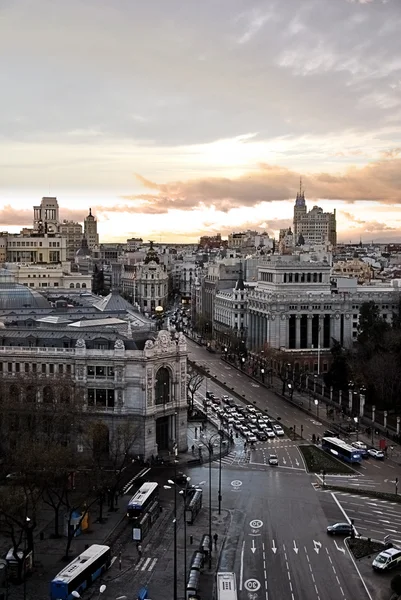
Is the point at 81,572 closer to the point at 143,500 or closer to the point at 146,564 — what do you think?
the point at 146,564

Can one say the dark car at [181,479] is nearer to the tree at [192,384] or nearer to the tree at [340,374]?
the tree at [192,384]

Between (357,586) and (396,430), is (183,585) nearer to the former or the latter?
(357,586)

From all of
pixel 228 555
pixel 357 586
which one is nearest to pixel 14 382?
pixel 228 555

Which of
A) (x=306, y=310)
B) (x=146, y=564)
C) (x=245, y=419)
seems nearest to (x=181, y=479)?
(x=146, y=564)

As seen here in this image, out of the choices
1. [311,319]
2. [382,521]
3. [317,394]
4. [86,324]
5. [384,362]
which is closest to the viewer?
[382,521]

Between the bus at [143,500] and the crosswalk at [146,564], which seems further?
the bus at [143,500]

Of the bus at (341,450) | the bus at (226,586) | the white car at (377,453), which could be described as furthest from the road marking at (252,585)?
the white car at (377,453)
